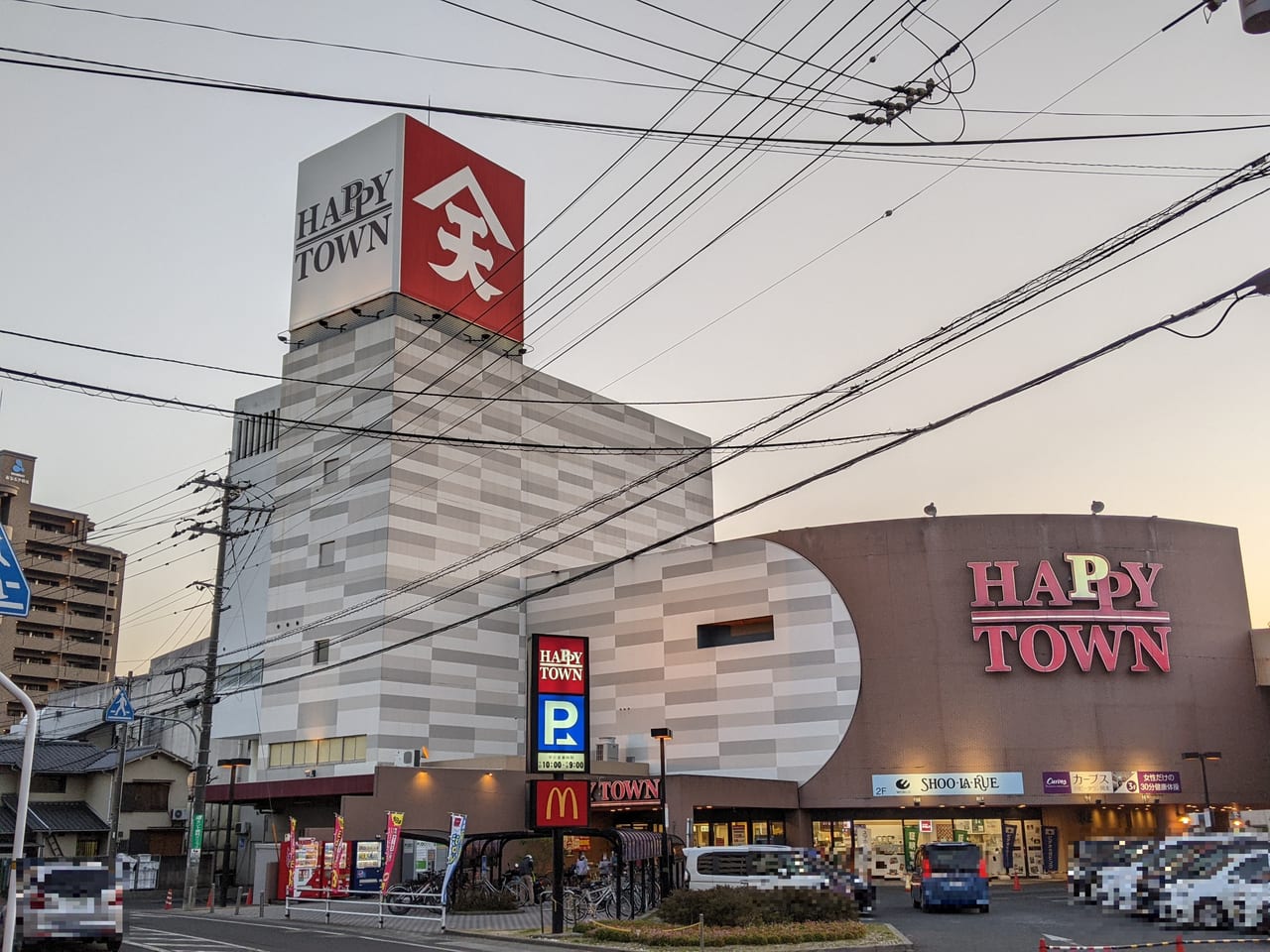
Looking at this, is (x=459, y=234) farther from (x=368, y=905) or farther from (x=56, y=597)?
(x=56, y=597)

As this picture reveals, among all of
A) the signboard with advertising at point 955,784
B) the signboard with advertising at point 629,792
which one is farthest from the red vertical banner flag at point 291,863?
the signboard with advertising at point 955,784

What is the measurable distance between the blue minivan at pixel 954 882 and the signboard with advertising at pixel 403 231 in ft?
133

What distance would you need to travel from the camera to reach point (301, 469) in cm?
6638

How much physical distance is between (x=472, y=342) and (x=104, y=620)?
72.7 m

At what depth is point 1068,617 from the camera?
5375 cm

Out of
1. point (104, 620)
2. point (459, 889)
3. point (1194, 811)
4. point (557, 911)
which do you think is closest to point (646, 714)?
point (459, 889)

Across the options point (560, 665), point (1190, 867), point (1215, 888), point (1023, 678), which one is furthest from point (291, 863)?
point (1023, 678)

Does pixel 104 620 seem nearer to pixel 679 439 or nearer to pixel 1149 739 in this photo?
pixel 679 439

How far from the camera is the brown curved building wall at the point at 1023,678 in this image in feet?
174

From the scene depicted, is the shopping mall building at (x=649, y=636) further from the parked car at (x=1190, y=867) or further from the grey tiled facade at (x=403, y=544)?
the parked car at (x=1190, y=867)

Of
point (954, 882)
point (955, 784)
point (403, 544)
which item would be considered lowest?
point (954, 882)

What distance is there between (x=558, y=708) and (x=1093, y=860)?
19.4 meters

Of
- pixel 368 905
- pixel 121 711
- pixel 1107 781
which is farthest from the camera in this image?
pixel 1107 781

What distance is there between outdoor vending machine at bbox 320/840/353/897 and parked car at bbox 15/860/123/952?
2098cm
